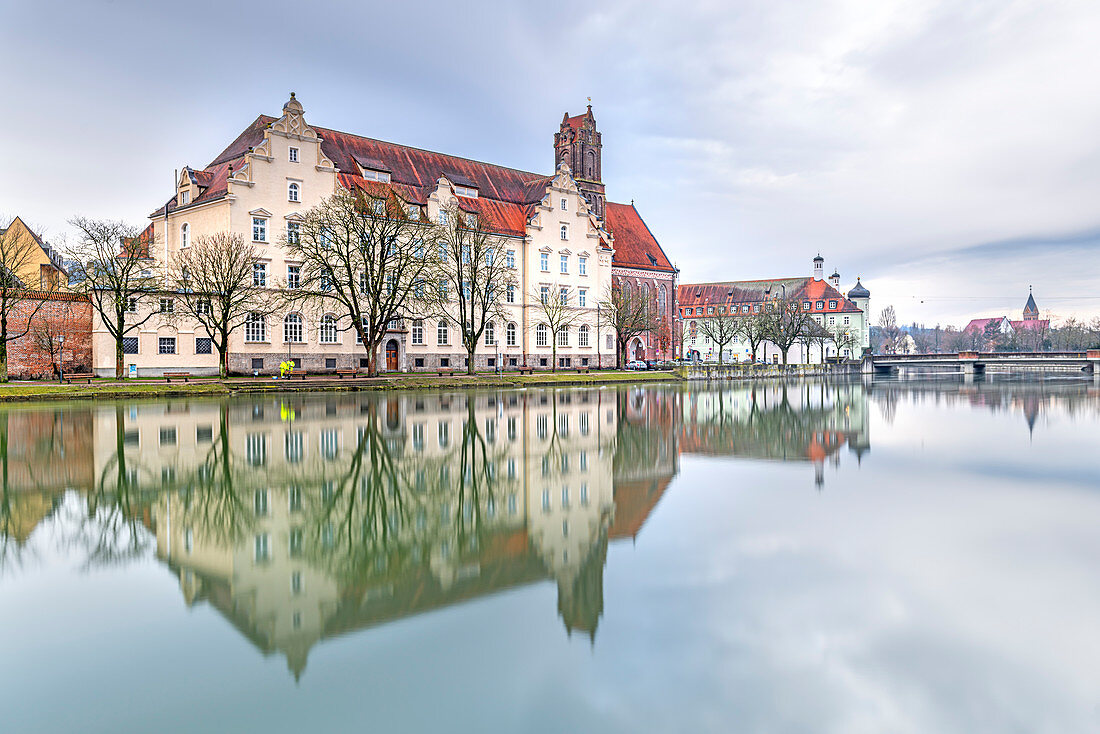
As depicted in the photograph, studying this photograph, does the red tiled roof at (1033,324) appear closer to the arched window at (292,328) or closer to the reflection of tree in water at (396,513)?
the arched window at (292,328)

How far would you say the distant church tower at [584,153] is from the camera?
74.5 m

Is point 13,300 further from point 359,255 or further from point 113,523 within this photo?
point 113,523

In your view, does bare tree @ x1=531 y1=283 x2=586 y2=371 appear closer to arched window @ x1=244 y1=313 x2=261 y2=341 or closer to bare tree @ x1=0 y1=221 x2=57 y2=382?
arched window @ x1=244 y1=313 x2=261 y2=341

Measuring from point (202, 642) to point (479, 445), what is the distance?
10885 millimetres

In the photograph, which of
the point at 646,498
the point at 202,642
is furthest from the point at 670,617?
the point at 646,498

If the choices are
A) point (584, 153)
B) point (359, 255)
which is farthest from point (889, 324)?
point (359, 255)

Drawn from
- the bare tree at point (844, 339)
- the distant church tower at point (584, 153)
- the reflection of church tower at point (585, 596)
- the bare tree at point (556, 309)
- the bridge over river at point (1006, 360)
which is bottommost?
the reflection of church tower at point (585, 596)

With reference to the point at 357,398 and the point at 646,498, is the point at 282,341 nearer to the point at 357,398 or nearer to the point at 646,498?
the point at 357,398

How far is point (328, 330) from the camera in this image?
51156 mm

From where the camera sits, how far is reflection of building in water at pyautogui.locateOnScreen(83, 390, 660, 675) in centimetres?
618

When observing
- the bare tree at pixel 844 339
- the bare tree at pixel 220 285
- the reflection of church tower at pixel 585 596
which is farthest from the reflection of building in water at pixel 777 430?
the bare tree at pixel 844 339

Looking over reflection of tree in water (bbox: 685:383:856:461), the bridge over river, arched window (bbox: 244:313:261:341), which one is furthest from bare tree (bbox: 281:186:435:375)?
the bridge over river

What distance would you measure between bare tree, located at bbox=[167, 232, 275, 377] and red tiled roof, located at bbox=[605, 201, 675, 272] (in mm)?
43941

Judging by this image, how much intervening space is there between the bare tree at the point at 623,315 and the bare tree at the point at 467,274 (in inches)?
482
